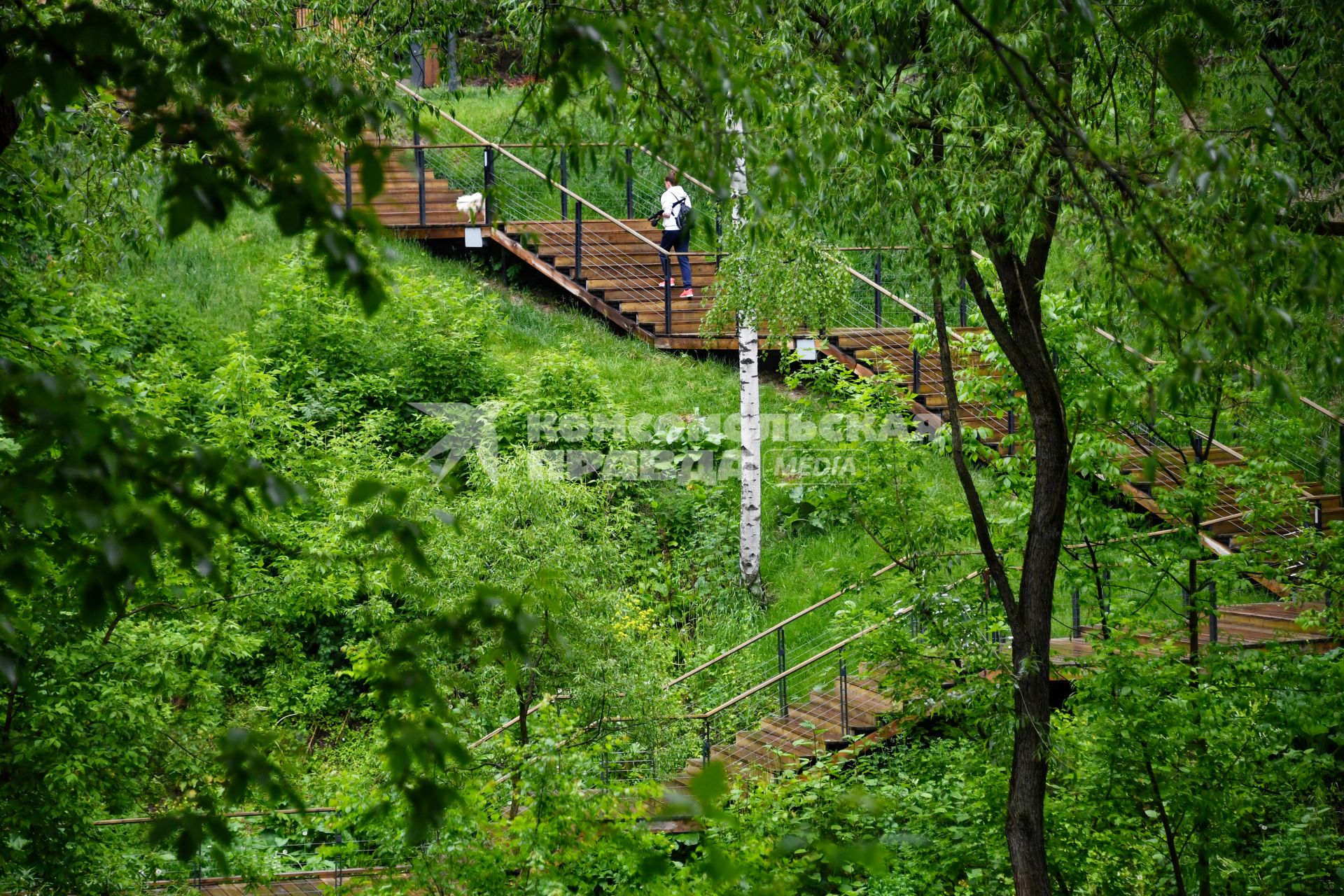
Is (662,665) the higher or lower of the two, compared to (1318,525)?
lower

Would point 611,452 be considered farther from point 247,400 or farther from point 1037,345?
point 1037,345

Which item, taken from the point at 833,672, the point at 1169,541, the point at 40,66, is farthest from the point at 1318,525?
the point at 40,66

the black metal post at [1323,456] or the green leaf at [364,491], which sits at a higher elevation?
the black metal post at [1323,456]

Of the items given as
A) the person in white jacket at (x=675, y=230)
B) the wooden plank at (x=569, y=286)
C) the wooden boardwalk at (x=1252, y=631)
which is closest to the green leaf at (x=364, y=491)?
the wooden boardwalk at (x=1252, y=631)

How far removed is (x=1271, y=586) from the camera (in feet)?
39.2

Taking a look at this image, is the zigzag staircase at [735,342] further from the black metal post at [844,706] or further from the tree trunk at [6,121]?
the tree trunk at [6,121]

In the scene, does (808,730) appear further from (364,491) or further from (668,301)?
(364,491)

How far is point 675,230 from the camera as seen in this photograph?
1673 centimetres

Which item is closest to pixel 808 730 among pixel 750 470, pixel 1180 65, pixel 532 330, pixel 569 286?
pixel 750 470

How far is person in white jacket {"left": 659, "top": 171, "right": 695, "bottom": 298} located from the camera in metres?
16.2

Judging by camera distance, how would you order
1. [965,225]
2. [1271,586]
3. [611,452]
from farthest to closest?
[611,452], [1271,586], [965,225]

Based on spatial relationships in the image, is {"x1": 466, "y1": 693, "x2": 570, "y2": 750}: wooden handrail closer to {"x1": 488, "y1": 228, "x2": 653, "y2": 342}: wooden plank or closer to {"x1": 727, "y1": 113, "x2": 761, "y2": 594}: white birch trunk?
{"x1": 727, "y1": 113, "x2": 761, "y2": 594}: white birch trunk

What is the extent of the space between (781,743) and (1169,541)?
4204 millimetres

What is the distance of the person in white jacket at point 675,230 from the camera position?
16.2m
